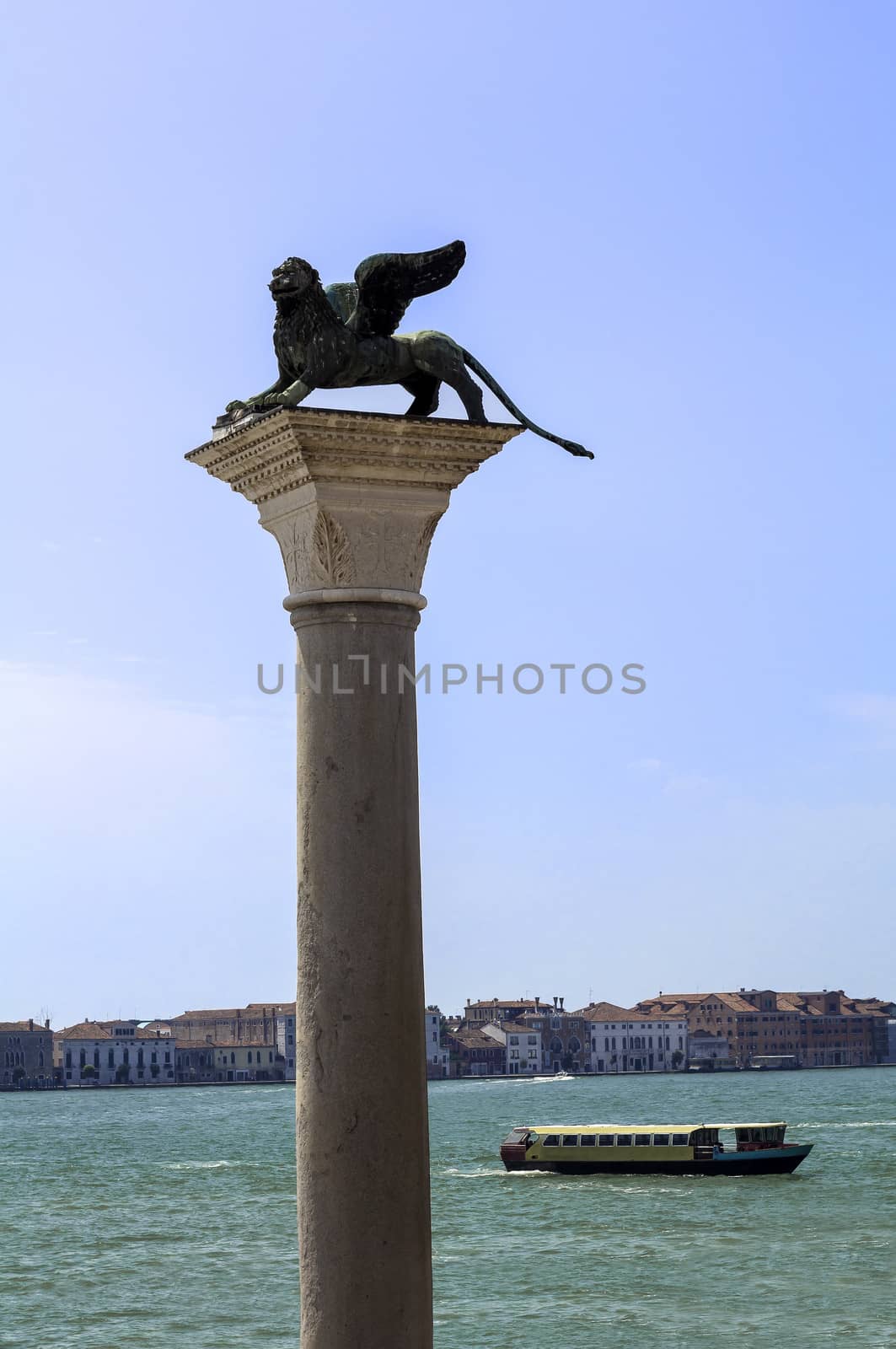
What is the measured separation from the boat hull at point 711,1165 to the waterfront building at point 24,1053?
312 ft

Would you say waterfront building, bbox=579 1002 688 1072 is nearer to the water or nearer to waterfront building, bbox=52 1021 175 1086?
waterfront building, bbox=52 1021 175 1086

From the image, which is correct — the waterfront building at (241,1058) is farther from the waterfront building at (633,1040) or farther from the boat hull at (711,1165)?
the boat hull at (711,1165)

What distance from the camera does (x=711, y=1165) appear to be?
151ft

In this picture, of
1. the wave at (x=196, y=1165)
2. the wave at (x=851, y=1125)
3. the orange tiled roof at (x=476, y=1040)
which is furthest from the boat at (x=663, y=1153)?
the orange tiled roof at (x=476, y=1040)

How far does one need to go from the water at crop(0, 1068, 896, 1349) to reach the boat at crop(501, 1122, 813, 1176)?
0.56 metres

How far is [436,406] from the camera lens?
4789 mm

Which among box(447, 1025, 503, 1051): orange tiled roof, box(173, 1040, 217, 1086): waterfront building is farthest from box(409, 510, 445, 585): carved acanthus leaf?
box(173, 1040, 217, 1086): waterfront building

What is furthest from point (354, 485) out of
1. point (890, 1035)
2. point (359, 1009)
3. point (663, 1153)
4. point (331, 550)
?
point (890, 1035)

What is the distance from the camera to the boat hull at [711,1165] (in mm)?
46156

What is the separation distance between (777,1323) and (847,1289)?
369 cm

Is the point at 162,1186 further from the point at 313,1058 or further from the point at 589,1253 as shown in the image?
the point at 313,1058

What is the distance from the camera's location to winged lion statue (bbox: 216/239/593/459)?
4.68m

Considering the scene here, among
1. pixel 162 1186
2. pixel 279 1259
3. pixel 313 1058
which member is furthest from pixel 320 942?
pixel 162 1186

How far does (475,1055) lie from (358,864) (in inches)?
5486
